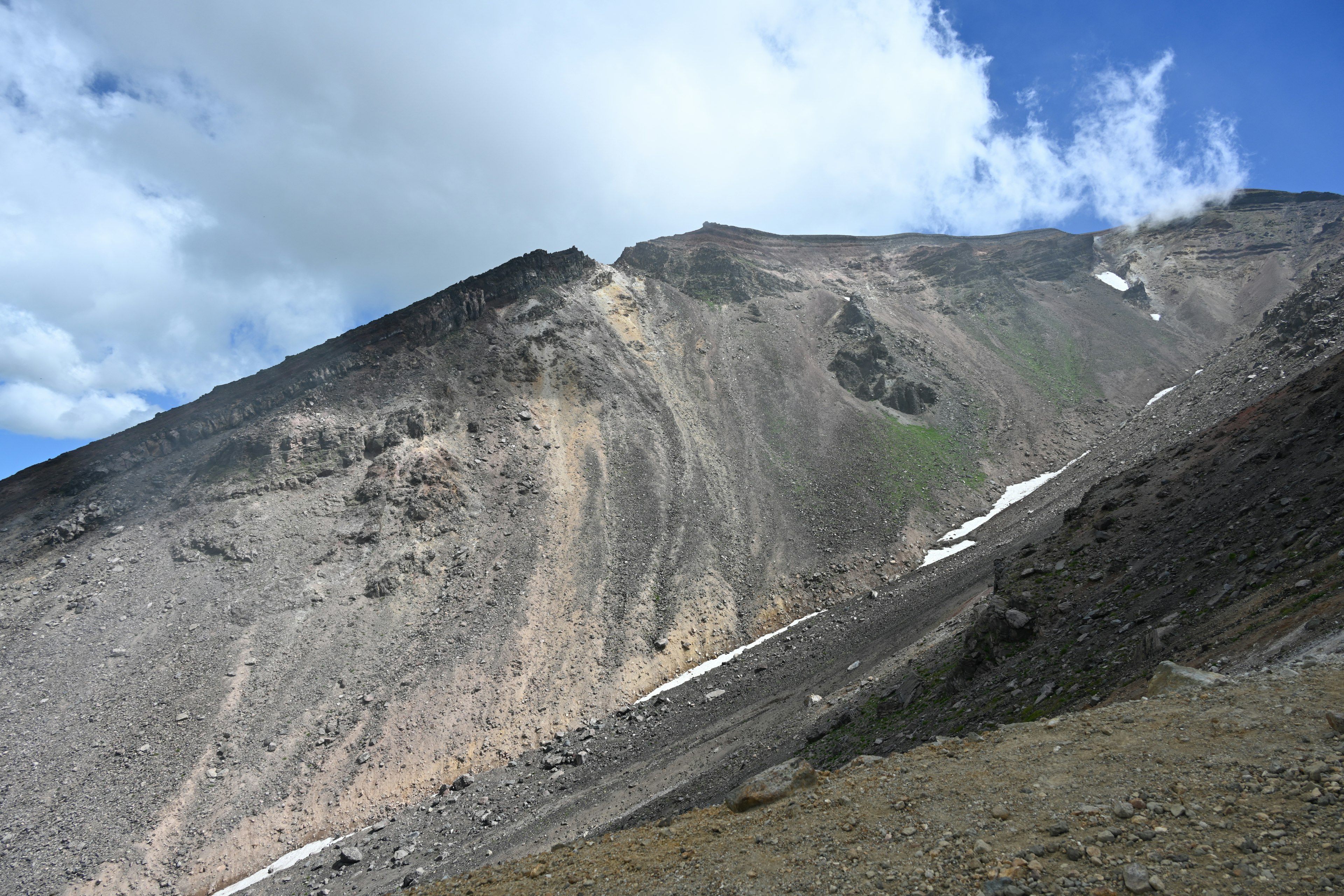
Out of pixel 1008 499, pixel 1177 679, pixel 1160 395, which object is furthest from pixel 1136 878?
pixel 1160 395

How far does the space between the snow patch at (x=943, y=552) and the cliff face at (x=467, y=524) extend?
1.83 feet

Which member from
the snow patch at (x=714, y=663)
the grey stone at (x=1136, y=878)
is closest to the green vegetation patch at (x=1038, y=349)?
the snow patch at (x=714, y=663)

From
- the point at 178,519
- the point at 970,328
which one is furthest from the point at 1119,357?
the point at 178,519

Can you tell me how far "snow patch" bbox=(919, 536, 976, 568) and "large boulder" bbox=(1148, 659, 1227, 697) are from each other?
27.9 metres

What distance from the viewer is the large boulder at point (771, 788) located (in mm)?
10766

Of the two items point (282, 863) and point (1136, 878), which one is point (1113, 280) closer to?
point (1136, 878)

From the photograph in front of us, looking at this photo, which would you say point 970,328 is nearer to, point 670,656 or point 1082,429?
point 1082,429

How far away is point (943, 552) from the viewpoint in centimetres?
3762

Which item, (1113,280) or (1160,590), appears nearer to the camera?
(1160,590)

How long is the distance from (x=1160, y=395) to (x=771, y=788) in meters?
64.4

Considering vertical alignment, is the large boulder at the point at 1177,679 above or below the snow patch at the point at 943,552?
above

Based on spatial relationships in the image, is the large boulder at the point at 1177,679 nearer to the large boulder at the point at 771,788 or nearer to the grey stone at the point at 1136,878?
the grey stone at the point at 1136,878

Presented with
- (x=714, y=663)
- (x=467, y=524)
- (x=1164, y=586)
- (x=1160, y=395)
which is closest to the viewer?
(x=1164, y=586)

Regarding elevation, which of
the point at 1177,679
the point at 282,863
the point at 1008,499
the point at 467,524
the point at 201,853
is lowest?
the point at 1008,499
